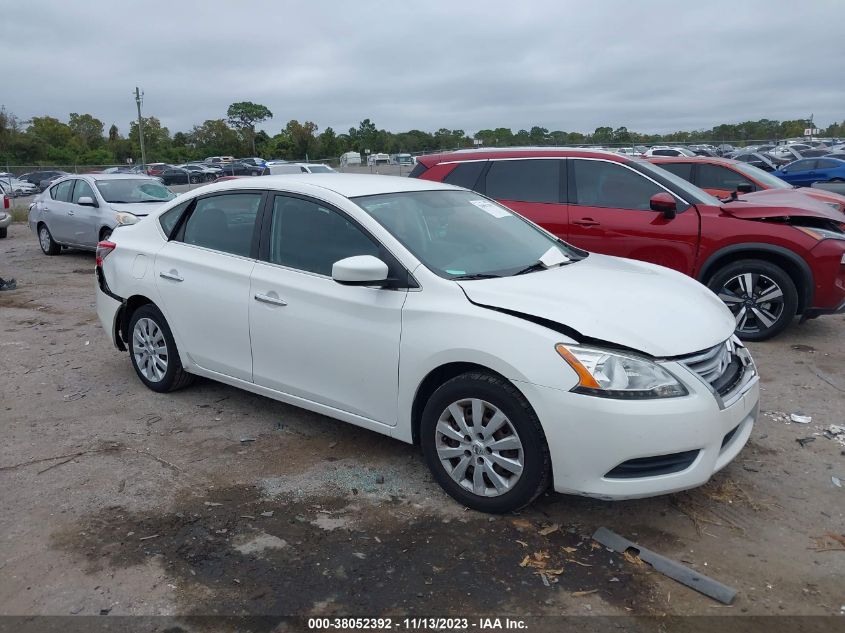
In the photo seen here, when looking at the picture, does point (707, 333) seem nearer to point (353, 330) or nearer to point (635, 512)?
point (635, 512)

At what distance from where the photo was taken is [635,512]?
3.77 meters

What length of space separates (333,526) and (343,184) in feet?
7.16

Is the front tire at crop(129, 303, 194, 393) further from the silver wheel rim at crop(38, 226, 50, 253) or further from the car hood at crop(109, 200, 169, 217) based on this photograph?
the silver wheel rim at crop(38, 226, 50, 253)

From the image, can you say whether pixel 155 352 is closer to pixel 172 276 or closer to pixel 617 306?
pixel 172 276

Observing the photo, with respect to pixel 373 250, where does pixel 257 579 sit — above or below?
below

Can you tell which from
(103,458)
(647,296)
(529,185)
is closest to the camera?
(647,296)

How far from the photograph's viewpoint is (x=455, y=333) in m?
3.63

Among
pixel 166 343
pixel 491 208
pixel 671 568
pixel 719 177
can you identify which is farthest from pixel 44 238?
pixel 671 568

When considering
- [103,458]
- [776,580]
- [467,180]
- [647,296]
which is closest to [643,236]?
[467,180]

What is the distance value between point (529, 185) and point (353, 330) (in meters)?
4.18

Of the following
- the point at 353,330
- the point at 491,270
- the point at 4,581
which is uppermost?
the point at 491,270

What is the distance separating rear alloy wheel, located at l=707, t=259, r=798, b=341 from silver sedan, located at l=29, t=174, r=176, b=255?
9.20 metres

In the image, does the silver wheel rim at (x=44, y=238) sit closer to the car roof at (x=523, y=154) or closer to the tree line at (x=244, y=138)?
the car roof at (x=523, y=154)

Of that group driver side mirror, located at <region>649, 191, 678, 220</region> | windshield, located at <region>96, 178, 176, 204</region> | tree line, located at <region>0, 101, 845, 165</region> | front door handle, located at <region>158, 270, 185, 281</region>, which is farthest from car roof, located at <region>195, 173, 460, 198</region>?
tree line, located at <region>0, 101, 845, 165</region>
